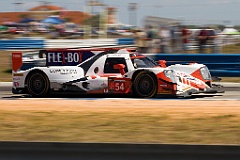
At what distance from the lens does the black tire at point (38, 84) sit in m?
14.0

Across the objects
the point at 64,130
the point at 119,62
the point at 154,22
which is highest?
the point at 154,22

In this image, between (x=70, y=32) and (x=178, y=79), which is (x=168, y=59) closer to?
(x=178, y=79)

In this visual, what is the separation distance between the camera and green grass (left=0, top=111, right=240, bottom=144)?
714 cm

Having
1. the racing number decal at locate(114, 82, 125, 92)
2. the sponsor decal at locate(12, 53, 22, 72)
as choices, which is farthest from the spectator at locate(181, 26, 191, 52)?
the racing number decal at locate(114, 82, 125, 92)

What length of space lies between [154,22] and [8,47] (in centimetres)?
1003

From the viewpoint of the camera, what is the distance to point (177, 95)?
13039 mm

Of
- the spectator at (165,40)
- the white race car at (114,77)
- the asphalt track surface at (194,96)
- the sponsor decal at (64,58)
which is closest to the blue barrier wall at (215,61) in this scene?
the spectator at (165,40)

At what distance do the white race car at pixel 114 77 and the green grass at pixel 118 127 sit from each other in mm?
3026

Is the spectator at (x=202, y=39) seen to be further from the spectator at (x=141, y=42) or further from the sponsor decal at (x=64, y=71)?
the sponsor decal at (x=64, y=71)

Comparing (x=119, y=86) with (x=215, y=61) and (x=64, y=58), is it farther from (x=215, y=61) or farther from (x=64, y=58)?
(x=215, y=61)

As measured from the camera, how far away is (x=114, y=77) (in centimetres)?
1335

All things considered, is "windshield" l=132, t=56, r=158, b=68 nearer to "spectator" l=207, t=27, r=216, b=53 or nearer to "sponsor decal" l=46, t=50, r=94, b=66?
"sponsor decal" l=46, t=50, r=94, b=66

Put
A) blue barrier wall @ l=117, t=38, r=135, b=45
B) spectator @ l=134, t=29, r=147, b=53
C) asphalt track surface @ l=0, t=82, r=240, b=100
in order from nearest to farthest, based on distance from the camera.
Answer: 1. asphalt track surface @ l=0, t=82, r=240, b=100
2. spectator @ l=134, t=29, r=147, b=53
3. blue barrier wall @ l=117, t=38, r=135, b=45

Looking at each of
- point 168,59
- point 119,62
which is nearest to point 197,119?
point 119,62
